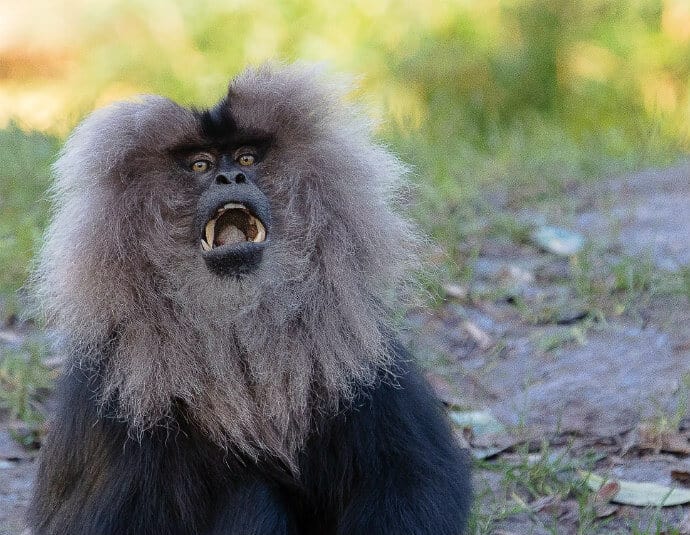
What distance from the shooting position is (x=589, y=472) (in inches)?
142

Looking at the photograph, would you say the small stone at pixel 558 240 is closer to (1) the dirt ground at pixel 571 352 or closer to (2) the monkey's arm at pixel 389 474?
(1) the dirt ground at pixel 571 352

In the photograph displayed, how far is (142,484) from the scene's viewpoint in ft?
9.36

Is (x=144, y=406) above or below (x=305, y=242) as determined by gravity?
below

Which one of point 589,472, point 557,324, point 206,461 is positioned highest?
point 557,324

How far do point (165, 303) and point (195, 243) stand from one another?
19 centimetres

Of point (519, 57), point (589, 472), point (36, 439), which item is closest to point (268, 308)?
point (589, 472)

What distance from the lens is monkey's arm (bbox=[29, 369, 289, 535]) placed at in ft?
9.36

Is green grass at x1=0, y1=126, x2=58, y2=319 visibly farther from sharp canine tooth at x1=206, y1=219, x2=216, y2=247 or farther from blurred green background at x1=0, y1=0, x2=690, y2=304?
sharp canine tooth at x1=206, y1=219, x2=216, y2=247

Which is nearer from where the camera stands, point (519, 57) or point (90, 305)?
point (90, 305)

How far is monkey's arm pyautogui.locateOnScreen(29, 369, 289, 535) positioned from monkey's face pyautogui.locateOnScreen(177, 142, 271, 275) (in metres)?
0.44

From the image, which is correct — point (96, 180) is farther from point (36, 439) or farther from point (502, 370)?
point (502, 370)

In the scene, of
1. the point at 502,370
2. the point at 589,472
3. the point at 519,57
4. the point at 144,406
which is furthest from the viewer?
the point at 519,57

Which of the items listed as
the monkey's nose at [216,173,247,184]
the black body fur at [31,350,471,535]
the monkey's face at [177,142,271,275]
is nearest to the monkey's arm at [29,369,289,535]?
the black body fur at [31,350,471,535]

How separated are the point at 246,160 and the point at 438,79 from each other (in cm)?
562
